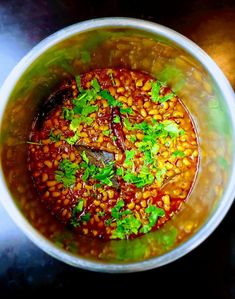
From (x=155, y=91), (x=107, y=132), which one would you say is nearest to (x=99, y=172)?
(x=107, y=132)

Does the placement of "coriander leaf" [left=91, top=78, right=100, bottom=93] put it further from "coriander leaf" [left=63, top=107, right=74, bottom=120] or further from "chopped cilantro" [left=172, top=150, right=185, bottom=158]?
"chopped cilantro" [left=172, top=150, right=185, bottom=158]

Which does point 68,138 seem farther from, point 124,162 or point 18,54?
point 18,54

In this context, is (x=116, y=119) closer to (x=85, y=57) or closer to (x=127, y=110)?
(x=127, y=110)

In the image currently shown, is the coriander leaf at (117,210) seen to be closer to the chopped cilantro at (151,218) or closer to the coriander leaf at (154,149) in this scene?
the chopped cilantro at (151,218)

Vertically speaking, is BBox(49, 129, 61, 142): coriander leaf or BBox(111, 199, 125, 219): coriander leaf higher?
BBox(49, 129, 61, 142): coriander leaf

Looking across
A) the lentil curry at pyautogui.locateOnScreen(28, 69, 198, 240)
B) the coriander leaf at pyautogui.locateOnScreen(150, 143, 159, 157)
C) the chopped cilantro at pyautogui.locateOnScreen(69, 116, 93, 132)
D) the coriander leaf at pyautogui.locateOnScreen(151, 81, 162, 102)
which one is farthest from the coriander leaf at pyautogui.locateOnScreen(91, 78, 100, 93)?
the coriander leaf at pyautogui.locateOnScreen(150, 143, 159, 157)

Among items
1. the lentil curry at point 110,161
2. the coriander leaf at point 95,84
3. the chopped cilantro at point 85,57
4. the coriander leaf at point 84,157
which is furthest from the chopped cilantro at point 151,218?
the chopped cilantro at point 85,57

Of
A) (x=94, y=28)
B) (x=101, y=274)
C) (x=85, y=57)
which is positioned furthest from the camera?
(x=101, y=274)
